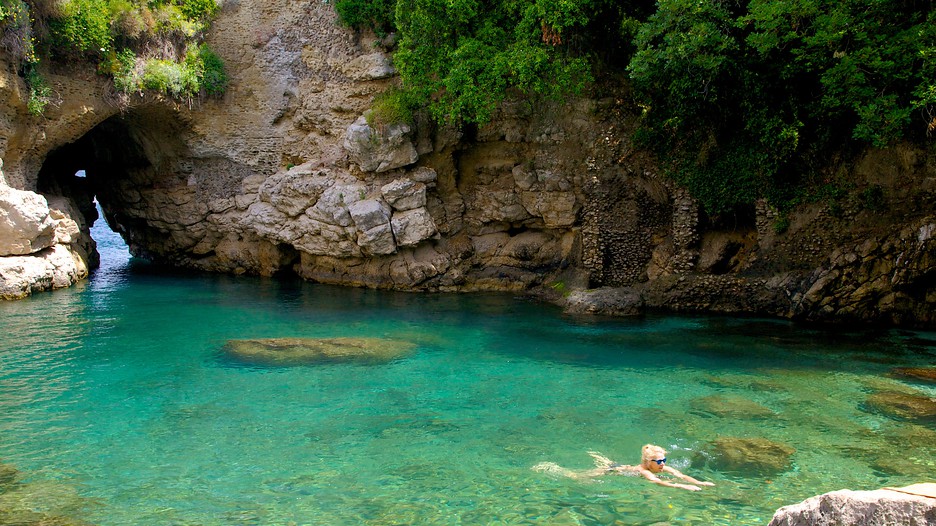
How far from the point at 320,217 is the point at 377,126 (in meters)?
3.76

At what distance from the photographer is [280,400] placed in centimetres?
1222

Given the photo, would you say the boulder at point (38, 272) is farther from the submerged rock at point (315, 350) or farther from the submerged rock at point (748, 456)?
the submerged rock at point (748, 456)

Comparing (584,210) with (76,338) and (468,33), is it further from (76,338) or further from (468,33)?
(76,338)

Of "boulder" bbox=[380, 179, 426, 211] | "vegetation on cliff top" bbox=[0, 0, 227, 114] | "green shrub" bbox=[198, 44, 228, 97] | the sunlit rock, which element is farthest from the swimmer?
"green shrub" bbox=[198, 44, 228, 97]

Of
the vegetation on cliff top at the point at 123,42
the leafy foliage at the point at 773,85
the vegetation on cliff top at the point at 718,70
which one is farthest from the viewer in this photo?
the vegetation on cliff top at the point at 123,42

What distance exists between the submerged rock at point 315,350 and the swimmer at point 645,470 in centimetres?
635

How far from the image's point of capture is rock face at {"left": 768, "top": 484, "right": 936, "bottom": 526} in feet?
14.6

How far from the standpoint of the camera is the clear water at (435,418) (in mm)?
8344

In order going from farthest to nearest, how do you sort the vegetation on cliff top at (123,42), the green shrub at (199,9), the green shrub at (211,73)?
the green shrub at (211,73)
the green shrub at (199,9)
the vegetation on cliff top at (123,42)

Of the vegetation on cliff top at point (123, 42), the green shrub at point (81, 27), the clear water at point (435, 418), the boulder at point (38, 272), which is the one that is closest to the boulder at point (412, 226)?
the clear water at point (435, 418)

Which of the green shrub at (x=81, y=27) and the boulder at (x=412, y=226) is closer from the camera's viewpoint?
the green shrub at (x=81, y=27)

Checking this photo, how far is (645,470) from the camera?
29.1 ft

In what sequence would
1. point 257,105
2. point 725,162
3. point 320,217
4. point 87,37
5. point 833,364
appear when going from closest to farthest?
1. point 833,364
2. point 725,162
3. point 87,37
4. point 320,217
5. point 257,105

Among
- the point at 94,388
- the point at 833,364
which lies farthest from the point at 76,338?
the point at 833,364
